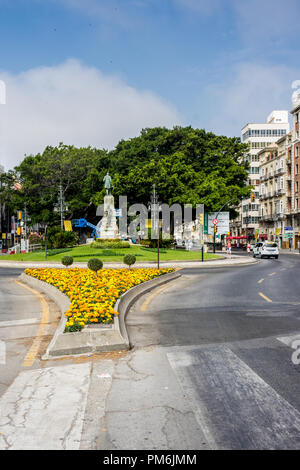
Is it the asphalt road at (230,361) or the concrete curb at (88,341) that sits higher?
the concrete curb at (88,341)

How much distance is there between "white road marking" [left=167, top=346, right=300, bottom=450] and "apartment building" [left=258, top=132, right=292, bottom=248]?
7101 cm

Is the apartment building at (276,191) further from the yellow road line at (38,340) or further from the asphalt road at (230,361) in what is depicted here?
the yellow road line at (38,340)

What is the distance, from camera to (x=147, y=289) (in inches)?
663

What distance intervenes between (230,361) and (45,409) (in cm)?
313

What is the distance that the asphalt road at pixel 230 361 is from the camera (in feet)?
14.7

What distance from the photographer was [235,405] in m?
5.14

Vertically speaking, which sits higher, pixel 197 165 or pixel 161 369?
pixel 197 165

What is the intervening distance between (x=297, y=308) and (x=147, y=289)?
598cm

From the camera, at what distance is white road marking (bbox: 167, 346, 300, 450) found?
4266mm

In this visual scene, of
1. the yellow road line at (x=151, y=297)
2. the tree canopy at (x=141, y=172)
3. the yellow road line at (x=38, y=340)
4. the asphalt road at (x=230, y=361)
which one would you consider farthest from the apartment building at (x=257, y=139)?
the yellow road line at (x=38, y=340)

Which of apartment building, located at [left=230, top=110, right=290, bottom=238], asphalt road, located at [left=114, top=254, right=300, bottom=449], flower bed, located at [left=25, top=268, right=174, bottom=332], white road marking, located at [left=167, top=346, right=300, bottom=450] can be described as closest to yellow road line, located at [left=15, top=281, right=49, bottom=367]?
flower bed, located at [left=25, top=268, right=174, bottom=332]

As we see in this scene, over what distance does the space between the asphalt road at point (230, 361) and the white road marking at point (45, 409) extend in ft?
1.78
